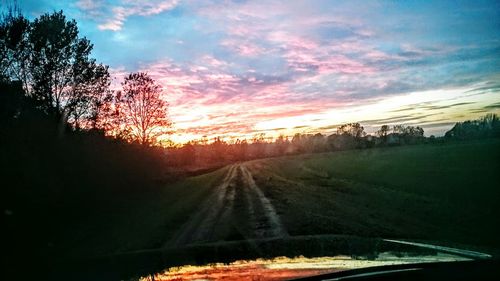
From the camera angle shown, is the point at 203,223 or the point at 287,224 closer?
the point at 287,224

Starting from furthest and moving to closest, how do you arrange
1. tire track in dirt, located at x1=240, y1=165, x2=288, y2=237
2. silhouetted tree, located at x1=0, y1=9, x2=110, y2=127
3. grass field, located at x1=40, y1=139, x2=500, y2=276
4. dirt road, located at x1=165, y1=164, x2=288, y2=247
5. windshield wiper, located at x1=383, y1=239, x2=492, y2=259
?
silhouetted tree, located at x1=0, y1=9, x2=110, y2=127
tire track in dirt, located at x1=240, y1=165, x2=288, y2=237
dirt road, located at x1=165, y1=164, x2=288, y2=247
grass field, located at x1=40, y1=139, x2=500, y2=276
windshield wiper, located at x1=383, y1=239, x2=492, y2=259

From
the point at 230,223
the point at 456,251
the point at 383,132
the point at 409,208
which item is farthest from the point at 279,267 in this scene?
the point at 383,132

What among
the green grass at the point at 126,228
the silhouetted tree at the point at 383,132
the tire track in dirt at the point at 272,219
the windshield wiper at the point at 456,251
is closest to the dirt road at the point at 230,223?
the tire track in dirt at the point at 272,219

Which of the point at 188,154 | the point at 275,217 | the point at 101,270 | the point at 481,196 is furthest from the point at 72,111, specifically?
the point at 188,154

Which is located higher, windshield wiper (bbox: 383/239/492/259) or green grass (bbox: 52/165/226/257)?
windshield wiper (bbox: 383/239/492/259)

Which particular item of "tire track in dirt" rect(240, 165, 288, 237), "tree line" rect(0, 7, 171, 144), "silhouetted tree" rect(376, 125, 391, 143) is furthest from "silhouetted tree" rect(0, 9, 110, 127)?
"silhouetted tree" rect(376, 125, 391, 143)

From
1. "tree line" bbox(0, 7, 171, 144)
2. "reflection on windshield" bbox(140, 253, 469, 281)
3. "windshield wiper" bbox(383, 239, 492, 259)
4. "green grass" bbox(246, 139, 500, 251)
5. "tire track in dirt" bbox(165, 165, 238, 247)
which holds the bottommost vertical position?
"green grass" bbox(246, 139, 500, 251)

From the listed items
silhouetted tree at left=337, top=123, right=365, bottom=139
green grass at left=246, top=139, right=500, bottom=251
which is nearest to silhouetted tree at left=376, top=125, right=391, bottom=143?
silhouetted tree at left=337, top=123, right=365, bottom=139

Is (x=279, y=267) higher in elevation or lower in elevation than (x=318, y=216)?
higher

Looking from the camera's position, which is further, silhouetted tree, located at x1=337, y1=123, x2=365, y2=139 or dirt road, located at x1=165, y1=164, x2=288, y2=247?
silhouetted tree, located at x1=337, y1=123, x2=365, y2=139

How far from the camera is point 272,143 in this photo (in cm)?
17662

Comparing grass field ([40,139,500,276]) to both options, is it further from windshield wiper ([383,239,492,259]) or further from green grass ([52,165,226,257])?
windshield wiper ([383,239,492,259])

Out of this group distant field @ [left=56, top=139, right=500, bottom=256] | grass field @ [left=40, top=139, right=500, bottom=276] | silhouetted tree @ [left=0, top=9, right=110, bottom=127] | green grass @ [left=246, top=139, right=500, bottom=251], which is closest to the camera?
grass field @ [left=40, top=139, right=500, bottom=276]

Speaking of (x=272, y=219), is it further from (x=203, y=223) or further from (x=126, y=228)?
(x=126, y=228)
